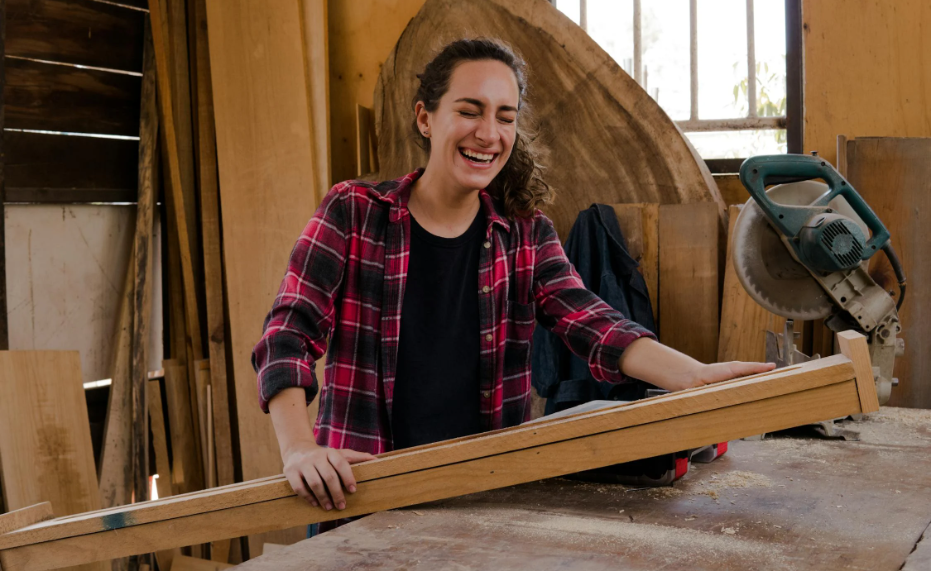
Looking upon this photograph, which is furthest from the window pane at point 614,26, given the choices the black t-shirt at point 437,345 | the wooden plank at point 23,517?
the wooden plank at point 23,517

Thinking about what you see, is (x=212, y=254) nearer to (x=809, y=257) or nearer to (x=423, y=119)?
(x=423, y=119)

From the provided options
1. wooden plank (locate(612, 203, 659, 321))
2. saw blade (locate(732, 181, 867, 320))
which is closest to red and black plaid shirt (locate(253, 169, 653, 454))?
saw blade (locate(732, 181, 867, 320))

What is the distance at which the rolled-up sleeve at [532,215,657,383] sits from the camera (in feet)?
5.43

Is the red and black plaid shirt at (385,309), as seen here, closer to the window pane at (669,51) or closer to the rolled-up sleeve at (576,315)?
the rolled-up sleeve at (576,315)

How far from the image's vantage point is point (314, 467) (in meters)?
1.28

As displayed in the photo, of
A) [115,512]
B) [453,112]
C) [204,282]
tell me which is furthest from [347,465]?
[204,282]

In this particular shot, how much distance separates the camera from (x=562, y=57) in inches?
106

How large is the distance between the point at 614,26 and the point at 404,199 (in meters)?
1.68

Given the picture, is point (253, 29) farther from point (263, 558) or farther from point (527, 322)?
point (263, 558)

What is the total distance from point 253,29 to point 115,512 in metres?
2.21

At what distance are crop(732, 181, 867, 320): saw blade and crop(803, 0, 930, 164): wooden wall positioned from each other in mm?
632

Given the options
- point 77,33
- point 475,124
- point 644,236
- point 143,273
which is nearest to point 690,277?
point 644,236

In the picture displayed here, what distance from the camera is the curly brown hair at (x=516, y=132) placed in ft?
5.66

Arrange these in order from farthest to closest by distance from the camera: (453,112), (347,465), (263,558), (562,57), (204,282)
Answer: (204,282) < (562,57) < (453,112) < (347,465) < (263,558)
